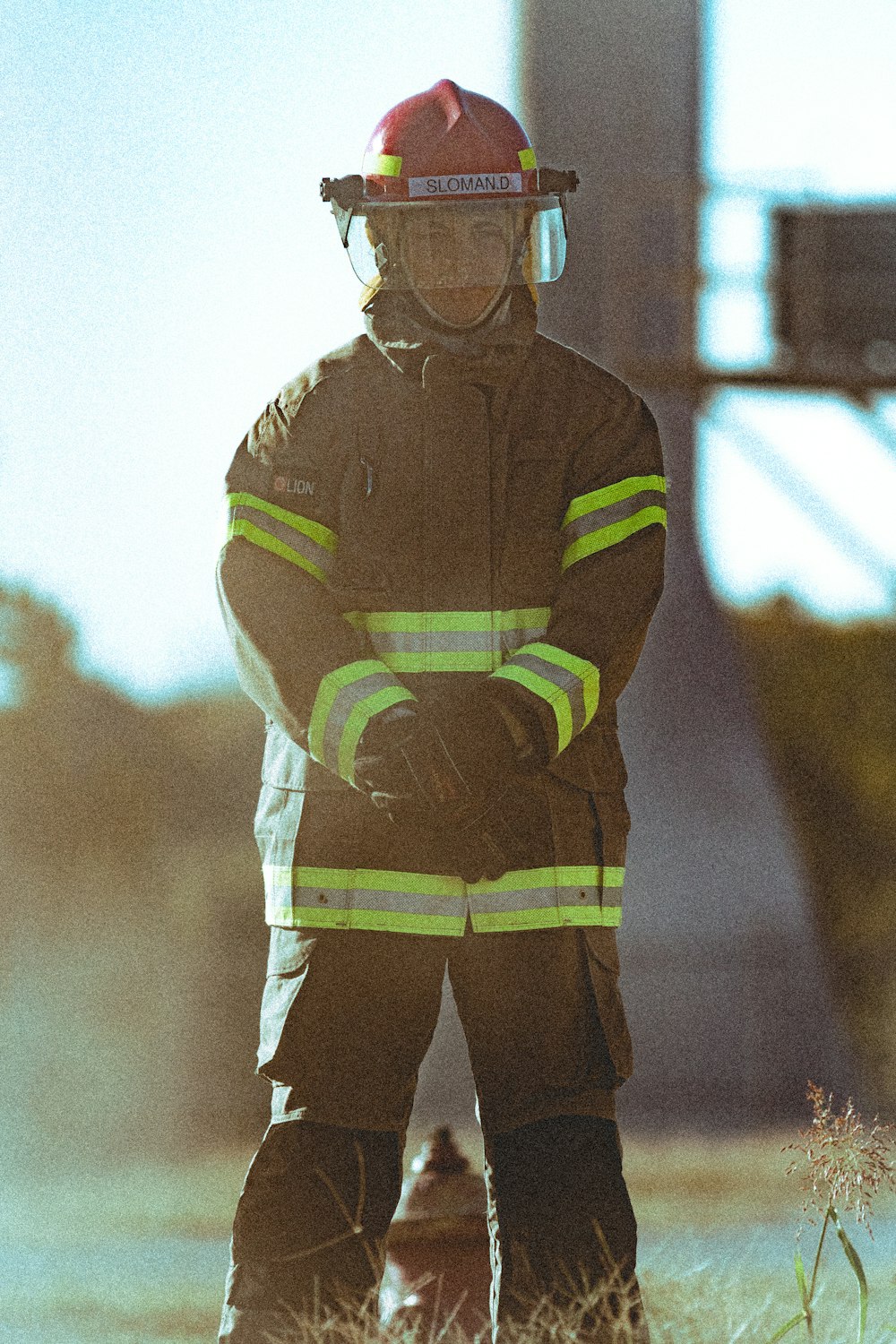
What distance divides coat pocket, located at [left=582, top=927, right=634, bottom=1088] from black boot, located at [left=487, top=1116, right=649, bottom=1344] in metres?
0.09

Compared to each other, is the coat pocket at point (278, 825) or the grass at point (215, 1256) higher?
the coat pocket at point (278, 825)

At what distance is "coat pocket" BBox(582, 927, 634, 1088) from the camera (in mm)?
2498

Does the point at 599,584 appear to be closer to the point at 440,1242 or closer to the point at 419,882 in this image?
the point at 419,882

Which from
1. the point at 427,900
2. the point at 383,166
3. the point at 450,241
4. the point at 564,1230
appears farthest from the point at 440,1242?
the point at 383,166

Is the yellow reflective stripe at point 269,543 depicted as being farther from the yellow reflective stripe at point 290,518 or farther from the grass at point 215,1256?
the grass at point 215,1256

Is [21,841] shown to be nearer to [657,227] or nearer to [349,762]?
[657,227]

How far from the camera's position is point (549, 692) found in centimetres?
241

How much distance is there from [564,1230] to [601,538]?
1015 millimetres

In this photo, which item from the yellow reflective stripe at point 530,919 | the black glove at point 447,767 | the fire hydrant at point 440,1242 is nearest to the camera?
the black glove at point 447,767

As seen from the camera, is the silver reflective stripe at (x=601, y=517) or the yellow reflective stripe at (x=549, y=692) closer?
the yellow reflective stripe at (x=549, y=692)

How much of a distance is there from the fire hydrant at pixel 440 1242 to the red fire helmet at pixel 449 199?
144cm

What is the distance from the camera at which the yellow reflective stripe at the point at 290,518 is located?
2570 mm

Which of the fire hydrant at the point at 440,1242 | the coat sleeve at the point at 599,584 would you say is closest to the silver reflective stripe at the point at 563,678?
the coat sleeve at the point at 599,584

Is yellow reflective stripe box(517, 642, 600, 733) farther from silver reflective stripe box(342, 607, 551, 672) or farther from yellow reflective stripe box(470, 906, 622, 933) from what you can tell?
yellow reflective stripe box(470, 906, 622, 933)
